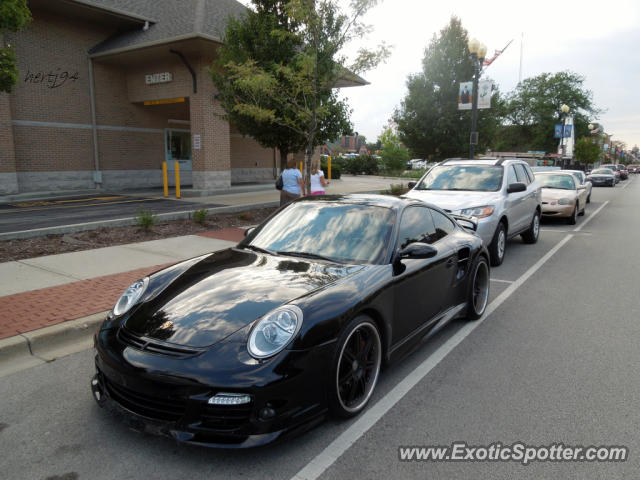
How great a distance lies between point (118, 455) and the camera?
109 inches

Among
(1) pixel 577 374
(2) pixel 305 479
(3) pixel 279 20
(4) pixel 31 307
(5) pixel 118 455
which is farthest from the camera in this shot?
(3) pixel 279 20

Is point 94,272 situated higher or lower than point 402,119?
lower

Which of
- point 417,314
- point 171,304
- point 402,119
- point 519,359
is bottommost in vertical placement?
point 519,359

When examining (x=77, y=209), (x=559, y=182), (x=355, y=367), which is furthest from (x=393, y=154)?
(x=355, y=367)

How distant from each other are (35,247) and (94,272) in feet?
7.82

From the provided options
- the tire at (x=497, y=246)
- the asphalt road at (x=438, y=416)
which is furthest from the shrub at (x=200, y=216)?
the asphalt road at (x=438, y=416)

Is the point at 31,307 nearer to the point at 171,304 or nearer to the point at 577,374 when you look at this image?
the point at 171,304

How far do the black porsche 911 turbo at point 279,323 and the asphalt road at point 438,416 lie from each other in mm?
246

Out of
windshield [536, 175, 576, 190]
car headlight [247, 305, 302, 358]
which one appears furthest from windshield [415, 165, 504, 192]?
car headlight [247, 305, 302, 358]

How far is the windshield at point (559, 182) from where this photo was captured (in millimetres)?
13859

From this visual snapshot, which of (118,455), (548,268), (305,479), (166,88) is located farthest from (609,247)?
(166,88)

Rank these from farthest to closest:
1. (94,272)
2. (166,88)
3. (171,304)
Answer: (166,88), (94,272), (171,304)

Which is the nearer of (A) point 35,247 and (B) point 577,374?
(B) point 577,374

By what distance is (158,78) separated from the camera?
723 inches
